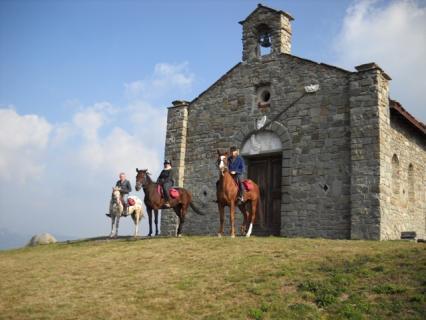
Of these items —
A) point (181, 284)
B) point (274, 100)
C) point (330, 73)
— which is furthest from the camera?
point (274, 100)

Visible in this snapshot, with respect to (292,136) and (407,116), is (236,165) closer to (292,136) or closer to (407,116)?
(292,136)

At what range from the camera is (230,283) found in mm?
9094

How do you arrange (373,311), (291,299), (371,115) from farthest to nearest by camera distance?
(371,115), (291,299), (373,311)

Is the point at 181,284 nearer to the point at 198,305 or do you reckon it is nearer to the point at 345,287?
the point at 198,305

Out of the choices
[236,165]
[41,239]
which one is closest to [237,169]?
[236,165]

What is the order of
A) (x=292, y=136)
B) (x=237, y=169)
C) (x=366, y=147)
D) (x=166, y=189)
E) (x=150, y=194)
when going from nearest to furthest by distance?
(x=237, y=169)
(x=366, y=147)
(x=150, y=194)
(x=166, y=189)
(x=292, y=136)

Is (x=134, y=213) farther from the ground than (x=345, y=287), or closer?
farther from the ground

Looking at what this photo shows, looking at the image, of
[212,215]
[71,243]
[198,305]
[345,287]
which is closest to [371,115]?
[212,215]

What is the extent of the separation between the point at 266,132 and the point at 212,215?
141 inches

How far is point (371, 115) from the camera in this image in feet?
47.6

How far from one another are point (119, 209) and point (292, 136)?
6.44m

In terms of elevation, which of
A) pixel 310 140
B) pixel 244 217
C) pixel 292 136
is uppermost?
pixel 292 136

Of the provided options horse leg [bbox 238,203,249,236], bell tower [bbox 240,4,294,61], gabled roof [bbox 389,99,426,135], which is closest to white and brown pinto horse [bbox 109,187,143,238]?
horse leg [bbox 238,203,249,236]

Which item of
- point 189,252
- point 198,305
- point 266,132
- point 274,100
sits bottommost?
point 198,305
